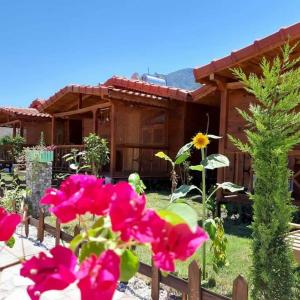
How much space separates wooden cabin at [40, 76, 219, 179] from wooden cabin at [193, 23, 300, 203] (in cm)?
251

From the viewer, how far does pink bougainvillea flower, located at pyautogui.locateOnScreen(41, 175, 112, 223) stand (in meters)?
0.78

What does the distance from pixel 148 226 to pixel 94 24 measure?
613 inches

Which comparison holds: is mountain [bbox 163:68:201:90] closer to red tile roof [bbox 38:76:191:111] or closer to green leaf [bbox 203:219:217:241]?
red tile roof [bbox 38:76:191:111]

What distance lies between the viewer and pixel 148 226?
0.71m

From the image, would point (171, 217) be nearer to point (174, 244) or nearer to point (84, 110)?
point (174, 244)

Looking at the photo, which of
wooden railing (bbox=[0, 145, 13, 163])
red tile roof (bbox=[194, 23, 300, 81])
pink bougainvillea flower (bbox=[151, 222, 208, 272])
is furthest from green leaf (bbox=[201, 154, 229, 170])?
wooden railing (bbox=[0, 145, 13, 163])

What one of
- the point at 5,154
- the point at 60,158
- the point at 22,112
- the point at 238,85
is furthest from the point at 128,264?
the point at 5,154

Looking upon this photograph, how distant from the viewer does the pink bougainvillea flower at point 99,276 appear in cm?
64

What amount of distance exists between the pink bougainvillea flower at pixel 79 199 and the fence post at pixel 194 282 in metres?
2.09

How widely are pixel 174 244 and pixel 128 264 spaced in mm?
147

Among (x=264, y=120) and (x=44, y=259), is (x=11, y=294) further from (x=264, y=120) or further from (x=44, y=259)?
(x=44, y=259)

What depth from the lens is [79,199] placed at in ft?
2.56

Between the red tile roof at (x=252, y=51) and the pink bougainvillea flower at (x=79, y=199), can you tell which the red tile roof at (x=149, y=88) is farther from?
the pink bougainvillea flower at (x=79, y=199)

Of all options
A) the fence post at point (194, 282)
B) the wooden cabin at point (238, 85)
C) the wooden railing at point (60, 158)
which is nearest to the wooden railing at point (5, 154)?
the wooden railing at point (60, 158)
